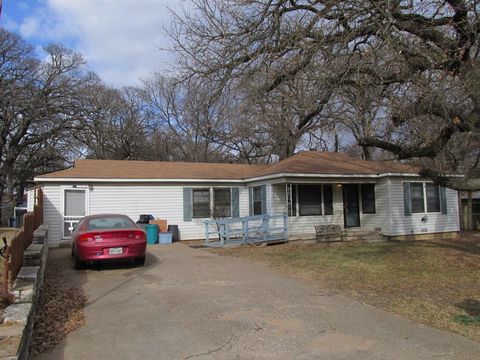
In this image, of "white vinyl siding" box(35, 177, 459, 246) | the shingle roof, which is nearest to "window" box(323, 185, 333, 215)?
"white vinyl siding" box(35, 177, 459, 246)

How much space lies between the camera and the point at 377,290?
29.1ft

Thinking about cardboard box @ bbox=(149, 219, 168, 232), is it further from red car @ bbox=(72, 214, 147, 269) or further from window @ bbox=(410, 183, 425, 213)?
window @ bbox=(410, 183, 425, 213)

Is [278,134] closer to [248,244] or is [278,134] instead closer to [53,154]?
[248,244]

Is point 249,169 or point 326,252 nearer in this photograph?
point 326,252

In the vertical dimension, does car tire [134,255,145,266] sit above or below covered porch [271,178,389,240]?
below

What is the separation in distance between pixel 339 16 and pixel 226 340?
6.24m

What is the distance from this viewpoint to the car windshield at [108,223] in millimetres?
11609

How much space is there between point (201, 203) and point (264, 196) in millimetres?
2877

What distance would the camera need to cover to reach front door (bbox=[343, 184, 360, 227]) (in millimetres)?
20906

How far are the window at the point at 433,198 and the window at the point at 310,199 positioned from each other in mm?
5128

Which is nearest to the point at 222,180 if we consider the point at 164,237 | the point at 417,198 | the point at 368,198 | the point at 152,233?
the point at 164,237

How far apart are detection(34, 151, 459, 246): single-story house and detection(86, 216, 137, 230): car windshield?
6519 mm

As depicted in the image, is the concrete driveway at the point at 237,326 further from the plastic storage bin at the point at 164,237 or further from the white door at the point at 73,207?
the white door at the point at 73,207

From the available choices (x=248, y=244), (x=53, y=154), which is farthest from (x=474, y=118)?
(x=53, y=154)
